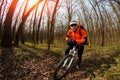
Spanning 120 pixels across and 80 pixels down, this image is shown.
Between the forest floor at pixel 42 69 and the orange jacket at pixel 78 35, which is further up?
the orange jacket at pixel 78 35

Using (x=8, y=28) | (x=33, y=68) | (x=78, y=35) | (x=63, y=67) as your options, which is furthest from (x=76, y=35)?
(x=8, y=28)

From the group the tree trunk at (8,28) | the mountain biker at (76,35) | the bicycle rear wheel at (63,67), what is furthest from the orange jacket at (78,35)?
the tree trunk at (8,28)

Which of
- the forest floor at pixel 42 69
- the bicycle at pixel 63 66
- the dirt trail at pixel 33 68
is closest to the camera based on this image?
the bicycle at pixel 63 66

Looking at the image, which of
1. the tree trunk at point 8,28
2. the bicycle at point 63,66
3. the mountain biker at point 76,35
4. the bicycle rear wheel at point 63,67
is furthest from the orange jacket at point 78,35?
the tree trunk at point 8,28

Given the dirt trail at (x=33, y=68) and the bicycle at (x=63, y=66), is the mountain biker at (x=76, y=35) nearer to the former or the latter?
the bicycle at (x=63, y=66)

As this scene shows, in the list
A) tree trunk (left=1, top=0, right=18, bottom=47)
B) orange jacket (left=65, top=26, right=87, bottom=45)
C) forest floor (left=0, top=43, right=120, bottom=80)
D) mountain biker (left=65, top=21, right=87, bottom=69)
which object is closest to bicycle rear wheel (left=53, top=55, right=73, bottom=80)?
forest floor (left=0, top=43, right=120, bottom=80)

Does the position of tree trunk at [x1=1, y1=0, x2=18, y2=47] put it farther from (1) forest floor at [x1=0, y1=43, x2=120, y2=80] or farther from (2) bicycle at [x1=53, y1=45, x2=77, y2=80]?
(2) bicycle at [x1=53, y1=45, x2=77, y2=80]

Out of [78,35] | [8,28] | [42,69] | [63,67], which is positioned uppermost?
[8,28]

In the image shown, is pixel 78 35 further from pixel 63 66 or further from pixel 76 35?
pixel 63 66

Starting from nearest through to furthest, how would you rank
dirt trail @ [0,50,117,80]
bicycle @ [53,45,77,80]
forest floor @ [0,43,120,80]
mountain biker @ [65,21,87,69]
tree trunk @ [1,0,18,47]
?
bicycle @ [53,45,77,80], forest floor @ [0,43,120,80], dirt trail @ [0,50,117,80], mountain biker @ [65,21,87,69], tree trunk @ [1,0,18,47]

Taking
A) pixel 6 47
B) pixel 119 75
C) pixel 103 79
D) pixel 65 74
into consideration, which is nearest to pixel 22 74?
pixel 65 74

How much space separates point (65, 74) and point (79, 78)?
590mm

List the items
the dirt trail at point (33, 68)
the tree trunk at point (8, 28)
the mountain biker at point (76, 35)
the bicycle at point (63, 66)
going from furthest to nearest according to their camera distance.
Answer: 1. the tree trunk at point (8, 28)
2. the mountain biker at point (76, 35)
3. the dirt trail at point (33, 68)
4. the bicycle at point (63, 66)

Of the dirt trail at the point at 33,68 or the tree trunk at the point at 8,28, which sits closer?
the dirt trail at the point at 33,68
